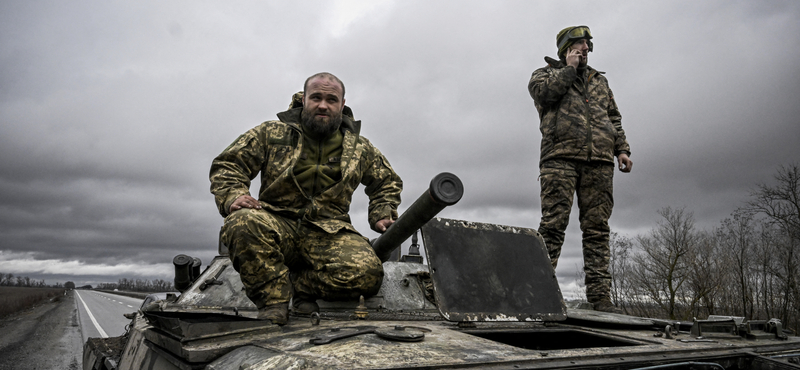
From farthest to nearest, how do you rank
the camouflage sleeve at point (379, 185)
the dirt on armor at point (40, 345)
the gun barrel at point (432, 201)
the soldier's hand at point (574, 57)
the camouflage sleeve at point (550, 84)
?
the dirt on armor at point (40, 345) < the soldier's hand at point (574, 57) < the camouflage sleeve at point (550, 84) < the camouflage sleeve at point (379, 185) < the gun barrel at point (432, 201)

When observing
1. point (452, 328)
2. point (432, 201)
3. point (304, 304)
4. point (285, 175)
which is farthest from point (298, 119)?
point (452, 328)

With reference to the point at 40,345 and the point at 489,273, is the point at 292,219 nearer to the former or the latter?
the point at 489,273

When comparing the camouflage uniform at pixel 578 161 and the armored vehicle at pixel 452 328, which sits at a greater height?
the camouflage uniform at pixel 578 161

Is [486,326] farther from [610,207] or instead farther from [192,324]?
[610,207]

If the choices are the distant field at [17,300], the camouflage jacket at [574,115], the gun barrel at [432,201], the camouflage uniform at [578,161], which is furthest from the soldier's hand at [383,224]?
the distant field at [17,300]

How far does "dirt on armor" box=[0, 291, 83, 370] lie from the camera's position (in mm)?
11031

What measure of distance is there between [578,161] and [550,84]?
2.68 ft

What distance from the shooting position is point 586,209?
17.0 ft

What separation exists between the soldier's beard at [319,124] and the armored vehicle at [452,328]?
0.97 meters

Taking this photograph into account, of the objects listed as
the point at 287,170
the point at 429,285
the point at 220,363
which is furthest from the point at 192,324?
the point at 429,285

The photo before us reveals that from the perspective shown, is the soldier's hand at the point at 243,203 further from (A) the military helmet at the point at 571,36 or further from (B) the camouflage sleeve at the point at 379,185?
(A) the military helmet at the point at 571,36

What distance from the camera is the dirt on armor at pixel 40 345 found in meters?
11.0

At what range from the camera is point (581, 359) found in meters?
2.17

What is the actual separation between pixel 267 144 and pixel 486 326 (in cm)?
206
